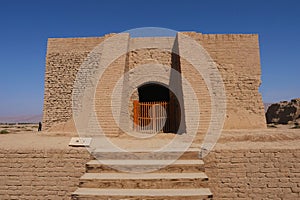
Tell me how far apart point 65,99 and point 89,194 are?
7.32m

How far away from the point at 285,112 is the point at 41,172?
24.7 meters

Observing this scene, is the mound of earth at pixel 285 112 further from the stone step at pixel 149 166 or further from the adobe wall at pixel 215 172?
the stone step at pixel 149 166

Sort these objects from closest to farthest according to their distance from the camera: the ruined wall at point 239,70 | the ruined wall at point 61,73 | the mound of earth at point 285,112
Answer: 1. the ruined wall at point 239,70
2. the ruined wall at point 61,73
3. the mound of earth at point 285,112

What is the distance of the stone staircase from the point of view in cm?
343

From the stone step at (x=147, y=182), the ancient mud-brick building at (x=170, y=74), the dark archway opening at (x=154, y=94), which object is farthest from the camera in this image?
the dark archway opening at (x=154, y=94)

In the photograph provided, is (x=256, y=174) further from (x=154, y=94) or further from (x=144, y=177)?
(x=154, y=94)

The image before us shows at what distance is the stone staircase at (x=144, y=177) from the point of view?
343cm

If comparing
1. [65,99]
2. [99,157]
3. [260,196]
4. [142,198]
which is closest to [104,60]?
[65,99]

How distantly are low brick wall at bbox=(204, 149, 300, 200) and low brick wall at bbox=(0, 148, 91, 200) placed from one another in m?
2.73

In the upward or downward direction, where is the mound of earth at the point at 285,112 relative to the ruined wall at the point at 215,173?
upward

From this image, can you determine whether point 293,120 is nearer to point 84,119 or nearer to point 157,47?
point 157,47

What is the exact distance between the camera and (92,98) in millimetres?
7516

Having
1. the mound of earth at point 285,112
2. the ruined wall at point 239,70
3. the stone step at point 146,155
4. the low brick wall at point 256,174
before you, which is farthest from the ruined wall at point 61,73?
the mound of earth at point 285,112

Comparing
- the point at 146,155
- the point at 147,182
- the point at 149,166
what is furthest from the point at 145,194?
the point at 146,155
